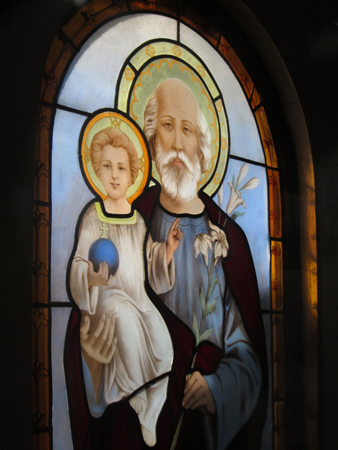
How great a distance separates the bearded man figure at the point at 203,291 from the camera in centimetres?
256

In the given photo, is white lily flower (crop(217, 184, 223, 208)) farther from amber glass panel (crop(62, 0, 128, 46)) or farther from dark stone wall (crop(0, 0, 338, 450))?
amber glass panel (crop(62, 0, 128, 46))

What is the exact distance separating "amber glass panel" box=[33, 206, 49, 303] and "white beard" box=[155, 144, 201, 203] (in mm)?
652

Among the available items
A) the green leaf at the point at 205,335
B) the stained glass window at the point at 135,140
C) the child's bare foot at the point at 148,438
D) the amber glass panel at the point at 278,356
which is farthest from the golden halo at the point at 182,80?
the child's bare foot at the point at 148,438

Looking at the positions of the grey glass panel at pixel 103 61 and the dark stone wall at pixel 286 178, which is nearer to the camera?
the dark stone wall at pixel 286 178

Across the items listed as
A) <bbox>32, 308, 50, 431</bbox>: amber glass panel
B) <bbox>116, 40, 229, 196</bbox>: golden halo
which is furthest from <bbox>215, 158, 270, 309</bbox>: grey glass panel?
<bbox>32, 308, 50, 431</bbox>: amber glass panel

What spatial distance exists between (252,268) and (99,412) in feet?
3.53

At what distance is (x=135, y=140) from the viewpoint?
252 centimetres

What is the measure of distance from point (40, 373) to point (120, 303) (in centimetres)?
43

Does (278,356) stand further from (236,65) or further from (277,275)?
(236,65)

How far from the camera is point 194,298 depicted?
2.64m

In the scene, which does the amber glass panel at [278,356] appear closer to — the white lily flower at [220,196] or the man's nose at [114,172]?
the white lily flower at [220,196]

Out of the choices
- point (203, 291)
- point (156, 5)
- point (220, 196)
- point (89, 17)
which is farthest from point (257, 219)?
point (89, 17)

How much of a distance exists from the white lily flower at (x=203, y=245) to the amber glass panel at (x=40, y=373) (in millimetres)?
834

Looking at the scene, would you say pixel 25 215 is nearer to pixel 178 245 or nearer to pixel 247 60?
pixel 178 245
